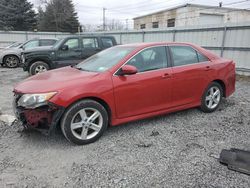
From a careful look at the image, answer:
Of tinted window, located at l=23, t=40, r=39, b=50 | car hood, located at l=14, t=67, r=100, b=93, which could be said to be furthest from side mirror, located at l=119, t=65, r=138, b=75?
tinted window, located at l=23, t=40, r=39, b=50

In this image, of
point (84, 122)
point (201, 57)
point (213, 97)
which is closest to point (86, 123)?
point (84, 122)

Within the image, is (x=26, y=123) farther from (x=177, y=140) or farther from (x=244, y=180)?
(x=244, y=180)

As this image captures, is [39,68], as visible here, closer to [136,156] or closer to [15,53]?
[15,53]

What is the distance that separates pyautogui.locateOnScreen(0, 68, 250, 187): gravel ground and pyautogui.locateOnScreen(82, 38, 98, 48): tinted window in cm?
553

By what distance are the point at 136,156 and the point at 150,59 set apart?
183 centimetres

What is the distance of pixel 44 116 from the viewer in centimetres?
334

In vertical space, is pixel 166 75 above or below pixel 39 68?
above

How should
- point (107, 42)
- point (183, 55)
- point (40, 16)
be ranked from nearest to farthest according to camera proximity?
1. point (183, 55)
2. point (107, 42)
3. point (40, 16)

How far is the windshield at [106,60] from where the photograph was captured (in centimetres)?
405

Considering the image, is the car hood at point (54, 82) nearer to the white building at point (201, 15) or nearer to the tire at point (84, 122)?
the tire at point (84, 122)

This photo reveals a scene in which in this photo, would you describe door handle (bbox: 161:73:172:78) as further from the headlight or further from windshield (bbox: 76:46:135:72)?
the headlight

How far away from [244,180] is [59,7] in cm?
4317

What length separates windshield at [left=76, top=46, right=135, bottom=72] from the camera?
4.05m

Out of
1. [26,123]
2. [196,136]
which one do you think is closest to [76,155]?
[26,123]
